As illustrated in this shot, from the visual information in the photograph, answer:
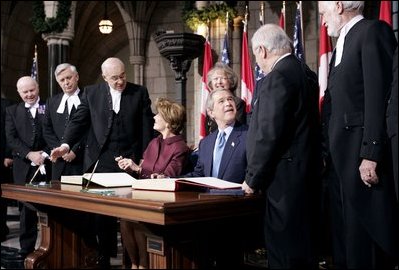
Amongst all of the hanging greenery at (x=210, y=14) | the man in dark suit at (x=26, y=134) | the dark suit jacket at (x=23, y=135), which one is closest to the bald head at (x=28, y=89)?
the man in dark suit at (x=26, y=134)

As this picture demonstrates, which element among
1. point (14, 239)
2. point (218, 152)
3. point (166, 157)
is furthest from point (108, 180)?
point (14, 239)

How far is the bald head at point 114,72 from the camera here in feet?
13.0

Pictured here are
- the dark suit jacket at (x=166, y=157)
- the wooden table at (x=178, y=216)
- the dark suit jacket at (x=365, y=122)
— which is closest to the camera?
the wooden table at (x=178, y=216)

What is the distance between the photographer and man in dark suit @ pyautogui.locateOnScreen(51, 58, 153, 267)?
13.5 feet

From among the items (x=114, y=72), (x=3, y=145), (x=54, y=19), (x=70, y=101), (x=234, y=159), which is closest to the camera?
(x=234, y=159)

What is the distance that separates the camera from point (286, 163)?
2.44 m

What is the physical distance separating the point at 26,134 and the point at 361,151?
12.4 feet

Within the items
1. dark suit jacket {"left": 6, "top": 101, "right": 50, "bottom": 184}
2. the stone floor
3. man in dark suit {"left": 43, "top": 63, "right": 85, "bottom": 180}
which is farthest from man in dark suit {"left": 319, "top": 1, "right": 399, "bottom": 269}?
dark suit jacket {"left": 6, "top": 101, "right": 50, "bottom": 184}

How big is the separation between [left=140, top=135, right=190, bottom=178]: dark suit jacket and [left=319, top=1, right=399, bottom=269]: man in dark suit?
1.20m

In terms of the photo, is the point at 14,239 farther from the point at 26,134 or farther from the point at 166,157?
the point at 166,157

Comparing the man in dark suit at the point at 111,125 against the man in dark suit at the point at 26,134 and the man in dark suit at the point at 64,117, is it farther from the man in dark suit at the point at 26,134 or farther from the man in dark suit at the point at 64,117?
the man in dark suit at the point at 26,134

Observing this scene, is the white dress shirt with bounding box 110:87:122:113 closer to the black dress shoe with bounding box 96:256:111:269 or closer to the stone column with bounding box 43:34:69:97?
the black dress shoe with bounding box 96:256:111:269

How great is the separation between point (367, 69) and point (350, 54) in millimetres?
141

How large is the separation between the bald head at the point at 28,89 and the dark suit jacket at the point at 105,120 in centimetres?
94
